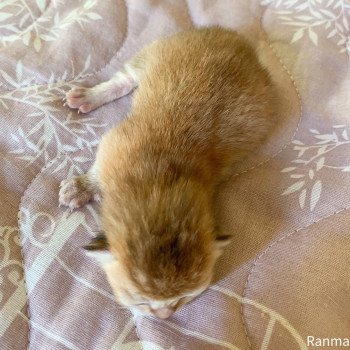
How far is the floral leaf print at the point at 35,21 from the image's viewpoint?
1.54 meters

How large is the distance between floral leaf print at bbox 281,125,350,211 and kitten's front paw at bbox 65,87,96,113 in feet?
1.88

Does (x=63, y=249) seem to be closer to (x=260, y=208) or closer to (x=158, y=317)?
(x=158, y=317)

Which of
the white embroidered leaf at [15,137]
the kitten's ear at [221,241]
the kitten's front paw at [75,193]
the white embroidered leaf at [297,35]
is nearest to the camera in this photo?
the kitten's ear at [221,241]

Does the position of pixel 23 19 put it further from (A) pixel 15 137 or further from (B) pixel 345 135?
(B) pixel 345 135

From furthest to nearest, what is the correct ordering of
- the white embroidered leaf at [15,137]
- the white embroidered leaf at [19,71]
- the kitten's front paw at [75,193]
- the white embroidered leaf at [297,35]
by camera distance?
the white embroidered leaf at [297,35]
the white embroidered leaf at [19,71]
the white embroidered leaf at [15,137]
the kitten's front paw at [75,193]

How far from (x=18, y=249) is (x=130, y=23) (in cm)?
81

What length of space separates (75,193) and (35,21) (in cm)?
66

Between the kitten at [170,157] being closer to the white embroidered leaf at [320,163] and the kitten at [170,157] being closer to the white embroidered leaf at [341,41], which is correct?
the white embroidered leaf at [320,163]

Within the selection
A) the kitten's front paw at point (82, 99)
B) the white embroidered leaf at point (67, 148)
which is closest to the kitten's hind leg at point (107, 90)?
the kitten's front paw at point (82, 99)

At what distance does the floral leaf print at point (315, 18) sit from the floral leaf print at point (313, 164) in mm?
313

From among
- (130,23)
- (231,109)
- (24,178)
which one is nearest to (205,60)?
(231,109)

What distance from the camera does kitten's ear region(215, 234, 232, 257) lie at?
3.69ft

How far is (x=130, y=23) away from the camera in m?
1.60

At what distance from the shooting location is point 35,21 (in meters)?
1.58
